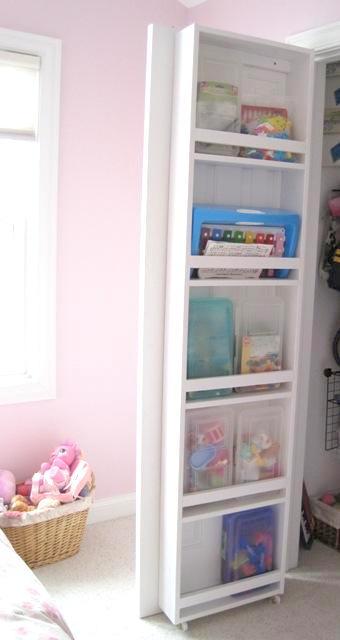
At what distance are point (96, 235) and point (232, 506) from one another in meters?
1.39

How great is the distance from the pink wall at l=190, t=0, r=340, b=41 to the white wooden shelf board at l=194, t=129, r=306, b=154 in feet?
1.77

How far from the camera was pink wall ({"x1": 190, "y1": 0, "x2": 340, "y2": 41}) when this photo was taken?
2.50 meters

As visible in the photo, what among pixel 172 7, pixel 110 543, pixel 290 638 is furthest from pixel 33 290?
pixel 290 638

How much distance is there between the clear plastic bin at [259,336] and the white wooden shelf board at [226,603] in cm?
80

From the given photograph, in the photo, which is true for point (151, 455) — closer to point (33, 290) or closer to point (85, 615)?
point (85, 615)

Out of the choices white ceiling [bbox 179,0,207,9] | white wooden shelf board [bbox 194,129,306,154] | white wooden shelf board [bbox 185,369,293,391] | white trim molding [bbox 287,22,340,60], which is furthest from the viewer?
white ceiling [bbox 179,0,207,9]

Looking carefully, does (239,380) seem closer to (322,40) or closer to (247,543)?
(247,543)

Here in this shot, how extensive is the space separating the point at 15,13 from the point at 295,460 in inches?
88.0

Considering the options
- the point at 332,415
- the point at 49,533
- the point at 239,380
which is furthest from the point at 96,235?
the point at 332,415

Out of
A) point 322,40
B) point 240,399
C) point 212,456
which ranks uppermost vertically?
point 322,40

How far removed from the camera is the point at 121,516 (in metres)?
3.26

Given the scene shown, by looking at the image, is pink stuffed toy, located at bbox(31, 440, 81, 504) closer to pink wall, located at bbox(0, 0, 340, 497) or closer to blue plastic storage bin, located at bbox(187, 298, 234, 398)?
pink wall, located at bbox(0, 0, 340, 497)

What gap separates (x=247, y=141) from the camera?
2260 millimetres

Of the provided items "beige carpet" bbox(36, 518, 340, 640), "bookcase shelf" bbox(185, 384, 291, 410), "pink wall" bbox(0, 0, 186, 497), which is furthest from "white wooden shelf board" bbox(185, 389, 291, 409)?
"pink wall" bbox(0, 0, 186, 497)
